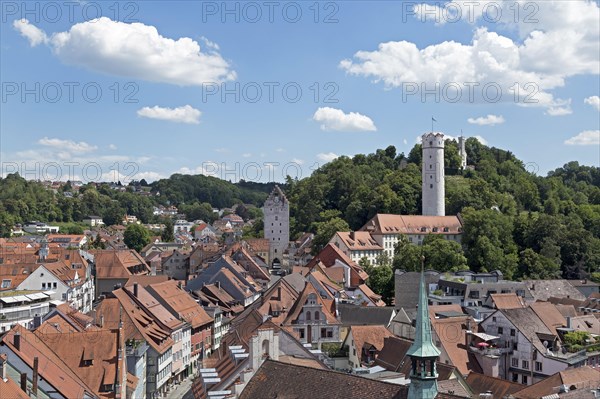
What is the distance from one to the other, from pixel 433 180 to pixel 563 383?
7867 centimetres

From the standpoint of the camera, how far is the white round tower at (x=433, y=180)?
116 meters

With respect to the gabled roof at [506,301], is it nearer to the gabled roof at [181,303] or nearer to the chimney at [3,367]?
the gabled roof at [181,303]

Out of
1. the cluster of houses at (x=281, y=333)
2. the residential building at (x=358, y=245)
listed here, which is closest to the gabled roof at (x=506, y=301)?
the cluster of houses at (x=281, y=333)

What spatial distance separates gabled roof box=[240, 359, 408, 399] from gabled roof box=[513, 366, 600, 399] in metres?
15.4

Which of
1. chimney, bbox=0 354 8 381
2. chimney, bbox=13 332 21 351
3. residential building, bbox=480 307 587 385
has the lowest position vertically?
residential building, bbox=480 307 587 385

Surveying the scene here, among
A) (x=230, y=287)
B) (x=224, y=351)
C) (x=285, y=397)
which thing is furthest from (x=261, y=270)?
(x=285, y=397)

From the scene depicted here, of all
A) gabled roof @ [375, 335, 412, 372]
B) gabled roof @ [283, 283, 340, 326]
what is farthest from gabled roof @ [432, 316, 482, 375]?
gabled roof @ [283, 283, 340, 326]

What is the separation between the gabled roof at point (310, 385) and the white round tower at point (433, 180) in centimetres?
9051

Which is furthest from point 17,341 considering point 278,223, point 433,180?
point 278,223

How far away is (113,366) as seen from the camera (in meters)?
36.8

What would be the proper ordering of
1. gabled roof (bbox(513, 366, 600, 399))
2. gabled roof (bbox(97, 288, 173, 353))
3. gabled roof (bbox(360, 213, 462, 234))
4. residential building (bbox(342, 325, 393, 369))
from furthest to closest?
gabled roof (bbox(360, 213, 462, 234)) → gabled roof (bbox(97, 288, 173, 353)) → residential building (bbox(342, 325, 393, 369)) → gabled roof (bbox(513, 366, 600, 399))

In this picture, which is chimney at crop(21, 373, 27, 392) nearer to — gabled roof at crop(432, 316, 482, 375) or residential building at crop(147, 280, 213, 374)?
gabled roof at crop(432, 316, 482, 375)

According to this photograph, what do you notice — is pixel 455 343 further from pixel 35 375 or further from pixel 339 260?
pixel 339 260

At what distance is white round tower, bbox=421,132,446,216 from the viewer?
116375mm
